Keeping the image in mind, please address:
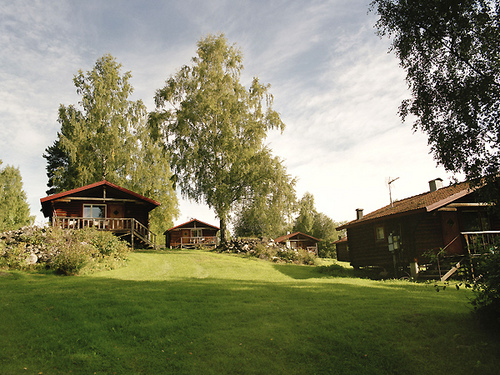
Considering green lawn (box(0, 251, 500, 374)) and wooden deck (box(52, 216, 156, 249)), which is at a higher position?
wooden deck (box(52, 216, 156, 249))

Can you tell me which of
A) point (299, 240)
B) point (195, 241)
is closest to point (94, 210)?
point (195, 241)

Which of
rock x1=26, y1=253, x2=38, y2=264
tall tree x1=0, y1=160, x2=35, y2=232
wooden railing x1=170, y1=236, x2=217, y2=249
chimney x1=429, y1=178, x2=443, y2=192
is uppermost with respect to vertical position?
tall tree x1=0, y1=160, x2=35, y2=232

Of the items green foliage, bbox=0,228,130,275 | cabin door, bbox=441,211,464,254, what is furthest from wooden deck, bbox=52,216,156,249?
cabin door, bbox=441,211,464,254

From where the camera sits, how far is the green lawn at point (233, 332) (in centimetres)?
633

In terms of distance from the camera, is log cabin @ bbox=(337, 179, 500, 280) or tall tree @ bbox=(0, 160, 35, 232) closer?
log cabin @ bbox=(337, 179, 500, 280)

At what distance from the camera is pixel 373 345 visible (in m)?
7.03

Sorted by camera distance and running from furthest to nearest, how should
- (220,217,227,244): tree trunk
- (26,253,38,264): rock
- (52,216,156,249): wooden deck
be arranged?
(220,217,227,244): tree trunk, (52,216,156,249): wooden deck, (26,253,38,264): rock

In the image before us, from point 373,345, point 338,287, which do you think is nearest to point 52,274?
point 338,287

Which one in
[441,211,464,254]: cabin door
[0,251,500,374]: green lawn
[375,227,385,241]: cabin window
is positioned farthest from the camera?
[375,227,385,241]: cabin window

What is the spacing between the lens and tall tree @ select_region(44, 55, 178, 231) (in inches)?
1229

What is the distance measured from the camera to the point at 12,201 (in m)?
43.2

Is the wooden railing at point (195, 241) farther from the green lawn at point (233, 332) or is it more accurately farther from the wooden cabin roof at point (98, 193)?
the green lawn at point (233, 332)

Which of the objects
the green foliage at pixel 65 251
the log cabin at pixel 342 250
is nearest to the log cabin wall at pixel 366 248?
the green foliage at pixel 65 251

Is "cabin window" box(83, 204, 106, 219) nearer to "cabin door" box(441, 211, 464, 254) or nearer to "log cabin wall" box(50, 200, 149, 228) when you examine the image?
"log cabin wall" box(50, 200, 149, 228)
